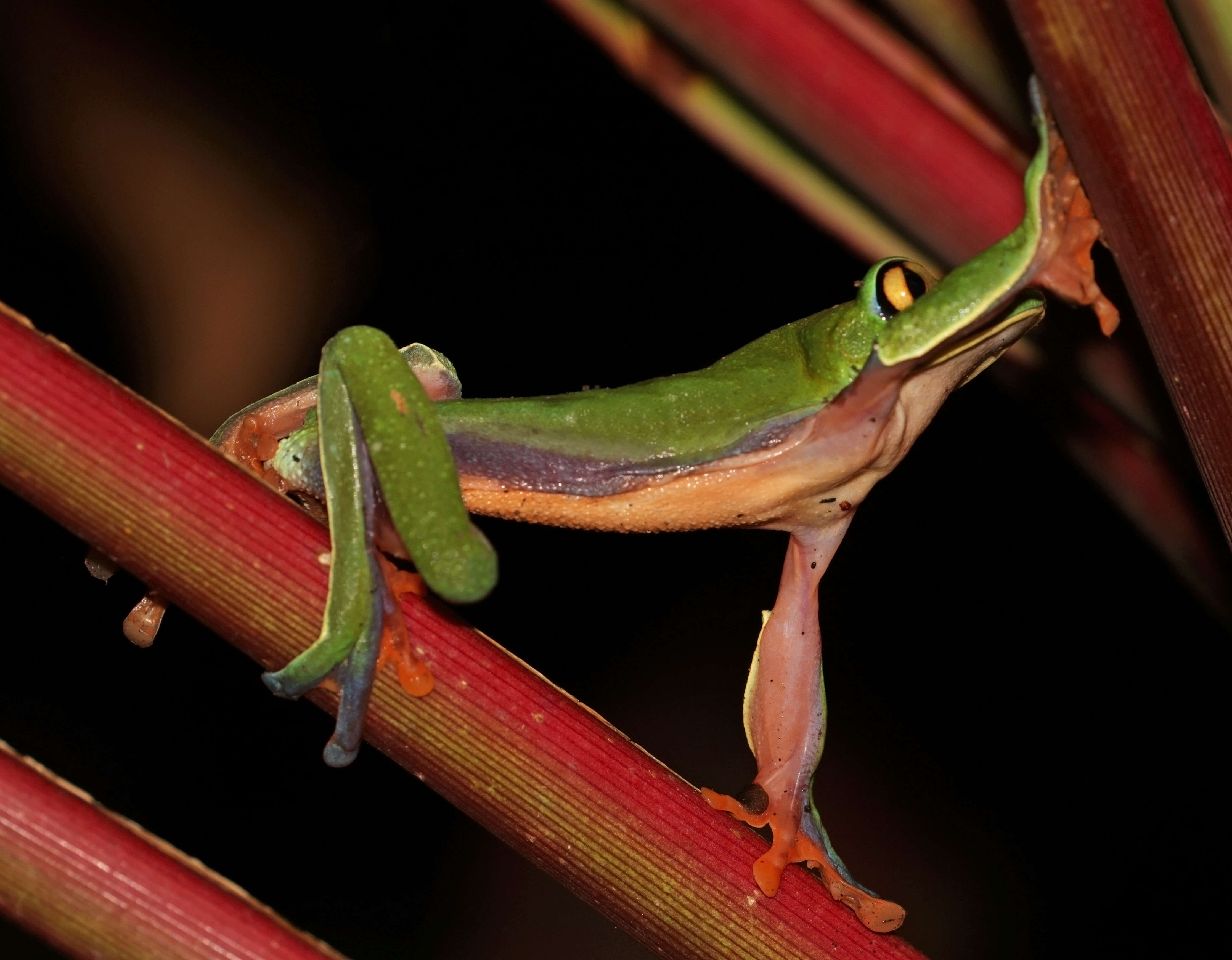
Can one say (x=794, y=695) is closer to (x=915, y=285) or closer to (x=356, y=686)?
(x=915, y=285)

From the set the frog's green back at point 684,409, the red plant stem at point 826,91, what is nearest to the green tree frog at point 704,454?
the frog's green back at point 684,409

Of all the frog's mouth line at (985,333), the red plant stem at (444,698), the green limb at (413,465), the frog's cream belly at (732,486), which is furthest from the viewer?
the frog's cream belly at (732,486)

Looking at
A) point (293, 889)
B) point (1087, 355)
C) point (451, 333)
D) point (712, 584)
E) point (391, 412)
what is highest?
point (451, 333)

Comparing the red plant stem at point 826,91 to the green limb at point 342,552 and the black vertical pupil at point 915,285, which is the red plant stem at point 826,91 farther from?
the green limb at point 342,552

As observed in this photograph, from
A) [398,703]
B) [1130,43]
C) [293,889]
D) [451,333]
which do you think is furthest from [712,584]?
[1130,43]

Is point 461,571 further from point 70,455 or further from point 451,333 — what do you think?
point 451,333

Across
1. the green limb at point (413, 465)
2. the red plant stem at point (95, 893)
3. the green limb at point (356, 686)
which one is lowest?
the red plant stem at point (95, 893)

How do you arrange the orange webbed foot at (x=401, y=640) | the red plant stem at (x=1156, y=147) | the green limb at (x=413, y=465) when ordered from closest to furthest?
the red plant stem at (x=1156, y=147)
the orange webbed foot at (x=401, y=640)
the green limb at (x=413, y=465)
